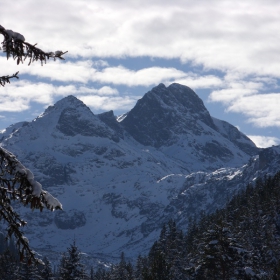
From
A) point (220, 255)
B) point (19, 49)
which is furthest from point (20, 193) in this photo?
point (220, 255)

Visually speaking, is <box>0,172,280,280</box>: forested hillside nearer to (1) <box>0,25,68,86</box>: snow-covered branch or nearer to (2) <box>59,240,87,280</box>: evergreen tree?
(2) <box>59,240,87,280</box>: evergreen tree

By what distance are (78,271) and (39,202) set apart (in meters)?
29.3

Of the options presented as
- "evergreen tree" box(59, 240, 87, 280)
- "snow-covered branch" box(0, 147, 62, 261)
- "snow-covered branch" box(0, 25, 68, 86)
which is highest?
"snow-covered branch" box(0, 25, 68, 86)

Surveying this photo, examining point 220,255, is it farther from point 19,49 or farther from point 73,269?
point 19,49

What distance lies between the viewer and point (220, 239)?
3123 centimetres

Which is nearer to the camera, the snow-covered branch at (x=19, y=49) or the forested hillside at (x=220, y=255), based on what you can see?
the snow-covered branch at (x=19, y=49)

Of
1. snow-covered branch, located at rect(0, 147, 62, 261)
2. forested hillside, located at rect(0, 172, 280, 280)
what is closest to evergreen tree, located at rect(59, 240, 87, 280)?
forested hillside, located at rect(0, 172, 280, 280)

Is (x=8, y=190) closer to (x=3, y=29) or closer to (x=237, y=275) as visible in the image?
(x=3, y=29)

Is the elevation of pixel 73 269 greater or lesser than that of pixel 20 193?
lesser

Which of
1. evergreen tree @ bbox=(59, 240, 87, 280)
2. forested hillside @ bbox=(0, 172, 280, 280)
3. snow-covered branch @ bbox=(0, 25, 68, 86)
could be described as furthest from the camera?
evergreen tree @ bbox=(59, 240, 87, 280)

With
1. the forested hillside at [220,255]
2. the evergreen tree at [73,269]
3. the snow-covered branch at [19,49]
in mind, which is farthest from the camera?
the evergreen tree at [73,269]

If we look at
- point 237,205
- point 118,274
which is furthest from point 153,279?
point 237,205

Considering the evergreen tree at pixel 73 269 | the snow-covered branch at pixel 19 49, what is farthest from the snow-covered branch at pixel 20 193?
the evergreen tree at pixel 73 269

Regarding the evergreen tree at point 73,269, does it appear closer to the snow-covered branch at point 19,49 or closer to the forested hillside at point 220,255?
the forested hillside at point 220,255
